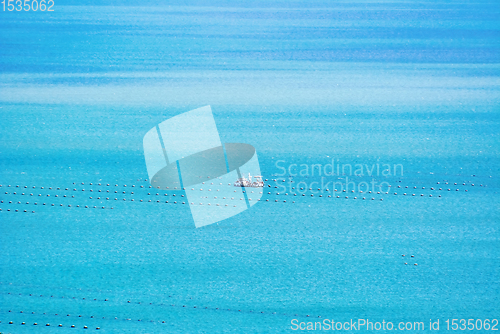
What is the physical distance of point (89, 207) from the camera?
14.3ft

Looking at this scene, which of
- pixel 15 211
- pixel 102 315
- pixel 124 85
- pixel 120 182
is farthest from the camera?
pixel 124 85

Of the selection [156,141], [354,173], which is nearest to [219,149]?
[156,141]

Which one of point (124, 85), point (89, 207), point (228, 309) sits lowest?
point (228, 309)

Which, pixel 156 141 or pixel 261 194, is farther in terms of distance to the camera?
pixel 156 141

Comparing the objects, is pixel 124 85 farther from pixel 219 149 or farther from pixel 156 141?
pixel 219 149

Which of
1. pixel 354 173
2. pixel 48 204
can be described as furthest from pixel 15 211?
pixel 354 173

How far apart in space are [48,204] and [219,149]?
1376 mm

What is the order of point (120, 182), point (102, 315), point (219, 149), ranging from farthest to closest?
point (219, 149) < point (120, 182) < point (102, 315)

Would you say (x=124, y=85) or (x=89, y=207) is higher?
(x=124, y=85)

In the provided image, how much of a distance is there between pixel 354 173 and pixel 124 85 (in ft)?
8.19

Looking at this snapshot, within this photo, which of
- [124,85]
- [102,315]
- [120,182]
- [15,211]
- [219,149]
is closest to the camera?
[102,315]

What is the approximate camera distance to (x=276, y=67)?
20.5ft

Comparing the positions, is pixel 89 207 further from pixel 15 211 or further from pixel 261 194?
pixel 261 194

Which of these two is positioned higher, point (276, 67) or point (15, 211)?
point (276, 67)
